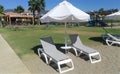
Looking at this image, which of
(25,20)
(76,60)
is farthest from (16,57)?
(25,20)

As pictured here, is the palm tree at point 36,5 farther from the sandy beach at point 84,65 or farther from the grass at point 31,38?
the sandy beach at point 84,65

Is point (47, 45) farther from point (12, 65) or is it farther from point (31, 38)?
point (31, 38)

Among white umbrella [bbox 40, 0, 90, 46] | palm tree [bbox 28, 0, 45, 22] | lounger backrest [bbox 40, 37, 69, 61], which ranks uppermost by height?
palm tree [bbox 28, 0, 45, 22]

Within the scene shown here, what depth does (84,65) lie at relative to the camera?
28.3 feet

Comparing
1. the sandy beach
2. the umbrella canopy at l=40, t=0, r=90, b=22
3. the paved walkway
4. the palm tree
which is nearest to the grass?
the paved walkway

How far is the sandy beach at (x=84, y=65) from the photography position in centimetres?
780

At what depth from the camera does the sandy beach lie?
25.6 feet

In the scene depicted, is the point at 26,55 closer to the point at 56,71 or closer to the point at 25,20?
the point at 56,71

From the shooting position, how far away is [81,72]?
7707 millimetres

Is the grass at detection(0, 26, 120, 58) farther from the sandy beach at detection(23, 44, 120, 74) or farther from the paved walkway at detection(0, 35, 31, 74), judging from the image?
the sandy beach at detection(23, 44, 120, 74)

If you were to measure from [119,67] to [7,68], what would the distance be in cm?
393

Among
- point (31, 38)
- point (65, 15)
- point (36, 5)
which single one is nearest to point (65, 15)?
point (65, 15)

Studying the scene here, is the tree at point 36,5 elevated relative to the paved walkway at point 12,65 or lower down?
elevated

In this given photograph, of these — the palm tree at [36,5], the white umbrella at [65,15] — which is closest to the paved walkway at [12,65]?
the white umbrella at [65,15]
